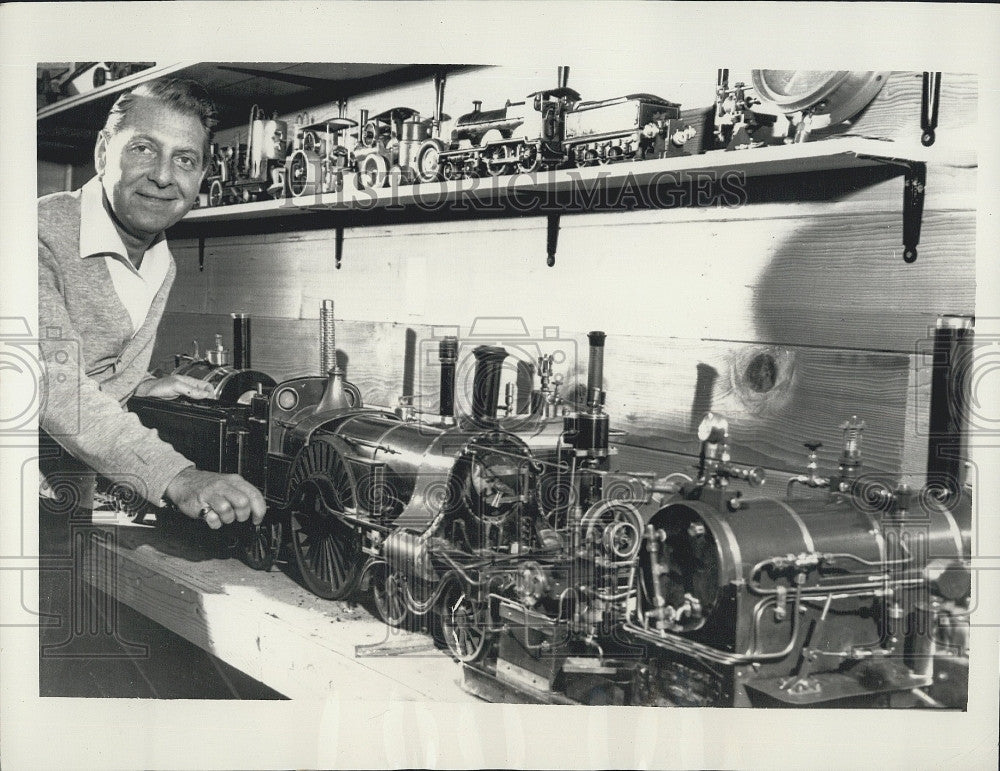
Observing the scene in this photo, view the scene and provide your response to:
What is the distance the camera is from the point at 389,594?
2.28 m

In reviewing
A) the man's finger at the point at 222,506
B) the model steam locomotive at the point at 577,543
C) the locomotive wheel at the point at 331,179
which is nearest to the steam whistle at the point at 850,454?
the model steam locomotive at the point at 577,543

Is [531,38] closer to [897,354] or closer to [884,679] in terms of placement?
[897,354]

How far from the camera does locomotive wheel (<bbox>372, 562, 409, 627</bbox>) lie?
2264mm

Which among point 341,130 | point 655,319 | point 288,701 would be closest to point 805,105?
point 655,319

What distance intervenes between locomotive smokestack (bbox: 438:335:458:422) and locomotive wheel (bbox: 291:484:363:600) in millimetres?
405

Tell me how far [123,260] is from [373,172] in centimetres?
71

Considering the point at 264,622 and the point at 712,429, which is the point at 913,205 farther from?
the point at 264,622

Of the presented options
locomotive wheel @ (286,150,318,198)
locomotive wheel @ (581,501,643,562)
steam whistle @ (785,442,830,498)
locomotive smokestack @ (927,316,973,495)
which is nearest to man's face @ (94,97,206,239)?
locomotive wheel @ (286,150,318,198)

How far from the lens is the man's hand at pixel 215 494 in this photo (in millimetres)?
2432

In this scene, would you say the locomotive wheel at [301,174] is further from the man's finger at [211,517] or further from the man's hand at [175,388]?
the man's finger at [211,517]

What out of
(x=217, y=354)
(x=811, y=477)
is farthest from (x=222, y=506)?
(x=811, y=477)

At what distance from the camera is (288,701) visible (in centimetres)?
229

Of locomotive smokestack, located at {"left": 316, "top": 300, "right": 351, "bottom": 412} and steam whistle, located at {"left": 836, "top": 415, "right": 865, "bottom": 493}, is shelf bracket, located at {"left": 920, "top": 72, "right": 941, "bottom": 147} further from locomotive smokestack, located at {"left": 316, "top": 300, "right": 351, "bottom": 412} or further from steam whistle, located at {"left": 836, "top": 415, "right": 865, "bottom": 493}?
locomotive smokestack, located at {"left": 316, "top": 300, "right": 351, "bottom": 412}

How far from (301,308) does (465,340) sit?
0.50 m
